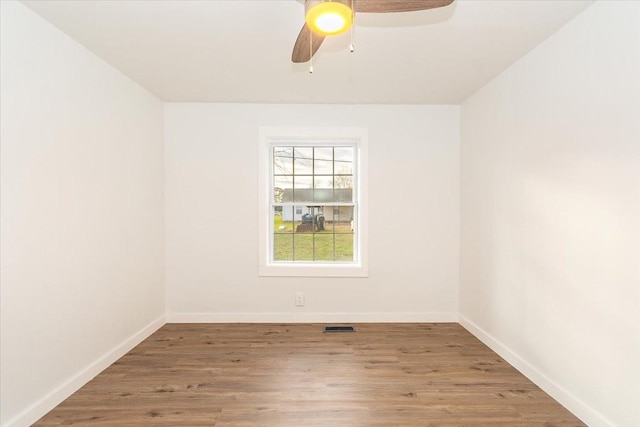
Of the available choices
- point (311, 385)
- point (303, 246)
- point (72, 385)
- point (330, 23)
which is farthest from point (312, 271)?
point (330, 23)

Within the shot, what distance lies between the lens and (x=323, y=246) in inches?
145

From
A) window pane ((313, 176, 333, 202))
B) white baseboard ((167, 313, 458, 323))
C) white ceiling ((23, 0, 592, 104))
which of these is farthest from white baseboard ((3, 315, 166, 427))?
white ceiling ((23, 0, 592, 104))

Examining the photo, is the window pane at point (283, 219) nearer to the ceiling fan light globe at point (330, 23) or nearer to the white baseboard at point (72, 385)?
the white baseboard at point (72, 385)

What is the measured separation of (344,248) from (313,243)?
35 cm

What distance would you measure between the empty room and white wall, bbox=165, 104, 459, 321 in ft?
0.08

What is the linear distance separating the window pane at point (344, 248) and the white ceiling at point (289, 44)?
150 cm

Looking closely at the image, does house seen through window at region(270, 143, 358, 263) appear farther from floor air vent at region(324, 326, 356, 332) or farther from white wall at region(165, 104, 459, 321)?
floor air vent at region(324, 326, 356, 332)

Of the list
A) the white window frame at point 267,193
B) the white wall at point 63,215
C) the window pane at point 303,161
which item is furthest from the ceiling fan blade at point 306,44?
the window pane at point 303,161

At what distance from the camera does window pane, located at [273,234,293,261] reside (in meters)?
3.66

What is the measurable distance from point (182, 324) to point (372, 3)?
3.33 m

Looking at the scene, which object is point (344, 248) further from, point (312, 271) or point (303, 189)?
point (303, 189)

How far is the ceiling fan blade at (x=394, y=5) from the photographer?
138 centimetres

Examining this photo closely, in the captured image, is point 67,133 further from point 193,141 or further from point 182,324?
point 182,324

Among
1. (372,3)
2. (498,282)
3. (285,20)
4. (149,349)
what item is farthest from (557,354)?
(149,349)
